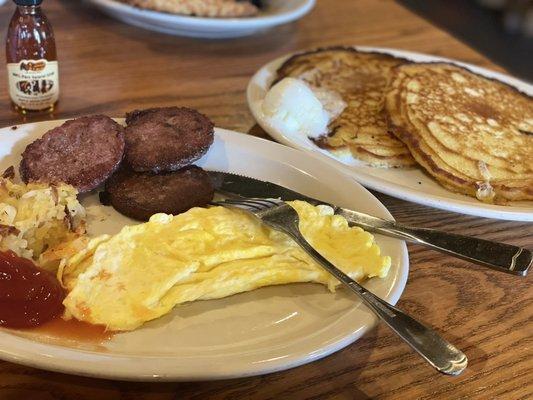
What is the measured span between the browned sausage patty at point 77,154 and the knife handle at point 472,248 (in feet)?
2.07

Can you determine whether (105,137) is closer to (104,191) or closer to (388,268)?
(104,191)

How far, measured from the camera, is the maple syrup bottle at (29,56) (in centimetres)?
169

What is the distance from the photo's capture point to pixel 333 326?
105cm

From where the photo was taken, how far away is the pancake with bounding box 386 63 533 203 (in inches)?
64.3

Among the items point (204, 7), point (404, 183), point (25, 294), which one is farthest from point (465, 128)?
point (25, 294)

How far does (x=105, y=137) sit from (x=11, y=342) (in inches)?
25.1

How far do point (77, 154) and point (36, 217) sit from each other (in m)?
0.24

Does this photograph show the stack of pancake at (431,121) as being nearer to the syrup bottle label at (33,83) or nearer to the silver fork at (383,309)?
the silver fork at (383,309)

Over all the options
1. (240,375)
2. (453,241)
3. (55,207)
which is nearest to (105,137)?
(55,207)

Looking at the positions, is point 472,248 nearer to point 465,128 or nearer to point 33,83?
point 465,128

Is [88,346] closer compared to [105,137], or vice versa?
[88,346]

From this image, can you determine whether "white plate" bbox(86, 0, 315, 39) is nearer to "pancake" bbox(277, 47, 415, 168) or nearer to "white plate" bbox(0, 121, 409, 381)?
"pancake" bbox(277, 47, 415, 168)

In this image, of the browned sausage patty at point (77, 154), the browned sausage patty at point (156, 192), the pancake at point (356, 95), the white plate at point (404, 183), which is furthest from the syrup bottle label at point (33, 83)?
the pancake at point (356, 95)

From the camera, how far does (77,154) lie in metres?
1.41
